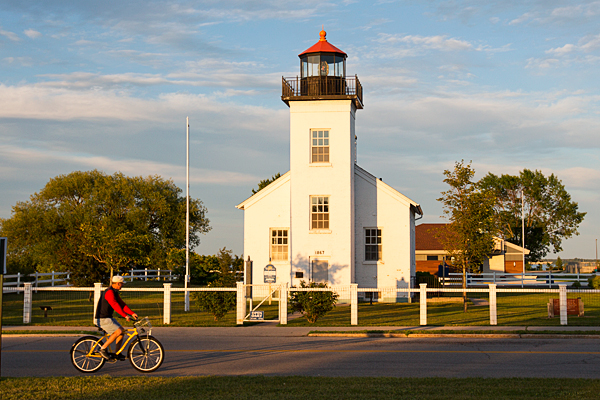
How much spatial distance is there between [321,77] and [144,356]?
21.7 m

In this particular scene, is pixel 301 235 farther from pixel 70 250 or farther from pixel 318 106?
pixel 70 250

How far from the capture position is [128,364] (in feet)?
41.9

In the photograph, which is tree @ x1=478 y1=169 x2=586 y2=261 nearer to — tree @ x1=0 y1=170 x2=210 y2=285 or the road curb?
tree @ x1=0 y1=170 x2=210 y2=285

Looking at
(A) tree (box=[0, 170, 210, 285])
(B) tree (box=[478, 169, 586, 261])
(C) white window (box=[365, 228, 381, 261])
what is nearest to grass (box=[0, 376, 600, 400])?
(C) white window (box=[365, 228, 381, 261])

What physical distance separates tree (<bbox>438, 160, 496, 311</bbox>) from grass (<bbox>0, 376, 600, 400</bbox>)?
16978 mm

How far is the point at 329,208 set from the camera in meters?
30.5

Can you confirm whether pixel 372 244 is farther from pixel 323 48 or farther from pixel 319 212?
pixel 323 48

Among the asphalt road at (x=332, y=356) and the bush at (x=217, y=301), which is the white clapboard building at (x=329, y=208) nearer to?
the bush at (x=217, y=301)

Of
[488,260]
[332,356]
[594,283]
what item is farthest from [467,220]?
[488,260]

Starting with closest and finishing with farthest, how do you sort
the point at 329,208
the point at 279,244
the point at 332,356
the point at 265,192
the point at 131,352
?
the point at 131,352
the point at 332,356
the point at 329,208
the point at 279,244
the point at 265,192

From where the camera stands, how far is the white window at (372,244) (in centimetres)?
3153

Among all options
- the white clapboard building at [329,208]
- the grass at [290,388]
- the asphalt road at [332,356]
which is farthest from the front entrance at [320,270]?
the grass at [290,388]

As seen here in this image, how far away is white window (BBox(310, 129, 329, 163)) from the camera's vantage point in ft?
101

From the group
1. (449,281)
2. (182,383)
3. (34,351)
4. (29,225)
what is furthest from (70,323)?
(29,225)
